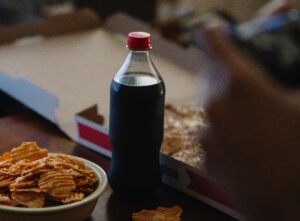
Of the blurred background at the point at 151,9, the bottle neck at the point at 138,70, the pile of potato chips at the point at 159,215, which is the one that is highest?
the bottle neck at the point at 138,70

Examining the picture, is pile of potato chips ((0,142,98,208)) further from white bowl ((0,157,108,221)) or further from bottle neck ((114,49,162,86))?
bottle neck ((114,49,162,86))

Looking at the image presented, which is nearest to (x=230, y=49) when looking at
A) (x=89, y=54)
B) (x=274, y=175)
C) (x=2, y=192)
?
(x=274, y=175)

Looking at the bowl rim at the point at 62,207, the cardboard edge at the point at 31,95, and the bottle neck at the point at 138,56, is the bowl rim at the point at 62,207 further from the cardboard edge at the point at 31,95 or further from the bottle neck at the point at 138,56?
the cardboard edge at the point at 31,95

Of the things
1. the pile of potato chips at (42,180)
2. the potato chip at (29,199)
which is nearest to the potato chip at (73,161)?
the pile of potato chips at (42,180)

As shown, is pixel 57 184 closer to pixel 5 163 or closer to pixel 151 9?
pixel 5 163

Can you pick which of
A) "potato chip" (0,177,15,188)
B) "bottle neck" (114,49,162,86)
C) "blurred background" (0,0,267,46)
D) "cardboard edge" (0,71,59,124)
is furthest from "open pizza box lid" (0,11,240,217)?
"blurred background" (0,0,267,46)

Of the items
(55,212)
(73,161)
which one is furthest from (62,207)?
(73,161)
